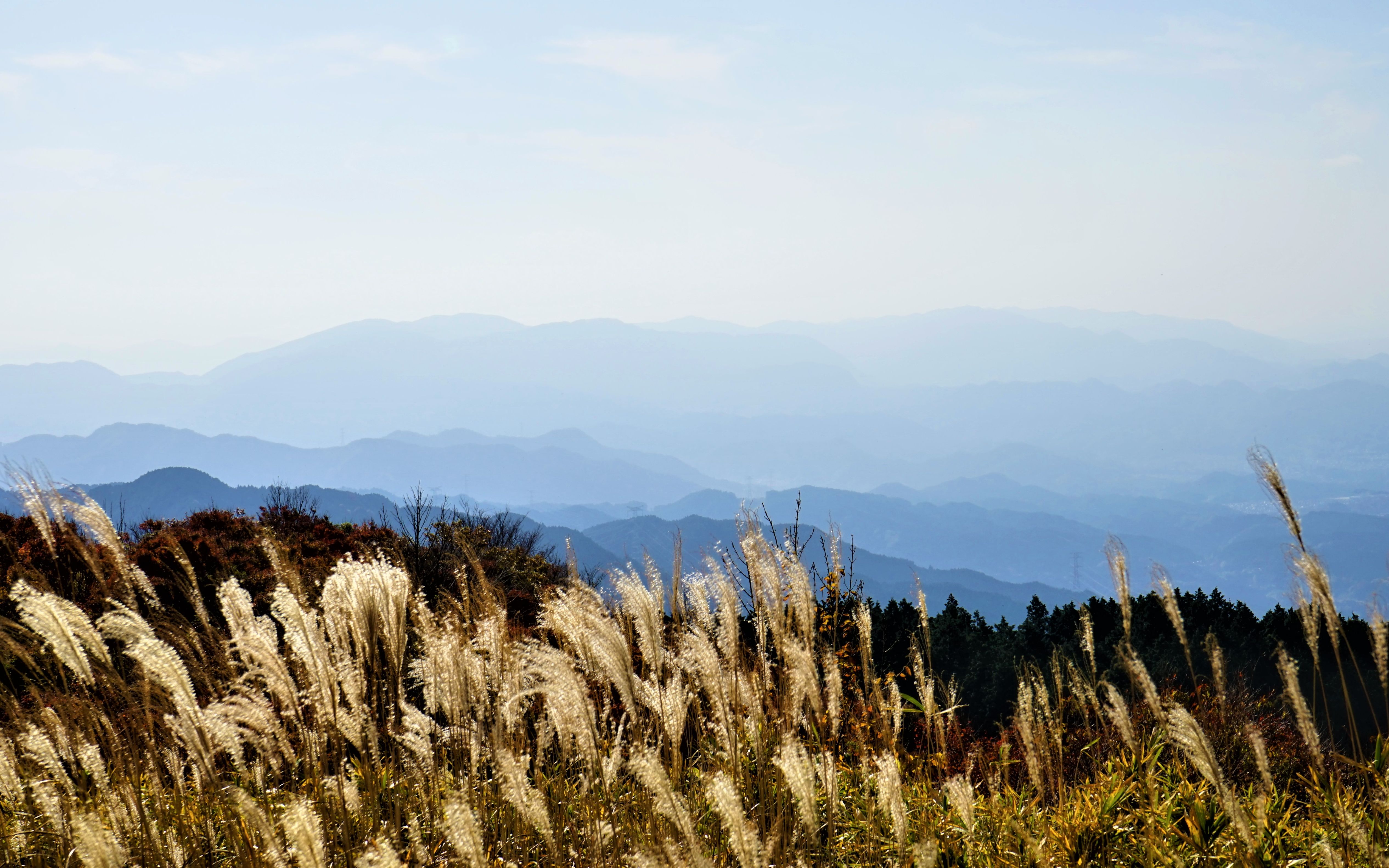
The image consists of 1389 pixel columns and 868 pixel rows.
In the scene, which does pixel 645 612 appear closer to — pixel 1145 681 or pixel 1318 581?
pixel 1145 681

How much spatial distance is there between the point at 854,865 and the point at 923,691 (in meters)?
0.80

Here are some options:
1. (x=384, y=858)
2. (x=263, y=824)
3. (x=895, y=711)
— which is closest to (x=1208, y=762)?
(x=895, y=711)

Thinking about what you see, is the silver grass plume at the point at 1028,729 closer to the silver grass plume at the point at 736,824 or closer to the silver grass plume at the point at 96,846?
the silver grass plume at the point at 736,824

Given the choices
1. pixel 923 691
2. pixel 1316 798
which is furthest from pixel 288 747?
pixel 1316 798

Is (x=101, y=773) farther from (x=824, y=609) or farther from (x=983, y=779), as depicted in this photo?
(x=824, y=609)

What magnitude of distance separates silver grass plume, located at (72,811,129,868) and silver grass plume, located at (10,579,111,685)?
629 millimetres

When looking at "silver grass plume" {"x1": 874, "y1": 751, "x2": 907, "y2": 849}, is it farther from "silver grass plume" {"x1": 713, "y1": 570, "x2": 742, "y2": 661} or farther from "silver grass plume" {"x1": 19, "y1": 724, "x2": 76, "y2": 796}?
"silver grass plume" {"x1": 19, "y1": 724, "x2": 76, "y2": 796}

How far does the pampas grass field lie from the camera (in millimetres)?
2752

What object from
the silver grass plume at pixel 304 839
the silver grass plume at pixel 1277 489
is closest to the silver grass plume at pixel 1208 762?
the silver grass plume at pixel 1277 489

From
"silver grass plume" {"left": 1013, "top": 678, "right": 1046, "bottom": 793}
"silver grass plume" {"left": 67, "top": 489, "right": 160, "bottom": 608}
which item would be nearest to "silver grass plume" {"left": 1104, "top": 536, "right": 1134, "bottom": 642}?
"silver grass plume" {"left": 1013, "top": 678, "right": 1046, "bottom": 793}

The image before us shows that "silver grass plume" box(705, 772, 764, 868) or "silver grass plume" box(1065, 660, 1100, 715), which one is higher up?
"silver grass plume" box(705, 772, 764, 868)

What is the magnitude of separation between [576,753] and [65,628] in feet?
7.59

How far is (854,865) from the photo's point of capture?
11.8 feet

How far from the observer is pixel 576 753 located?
4.21 m
